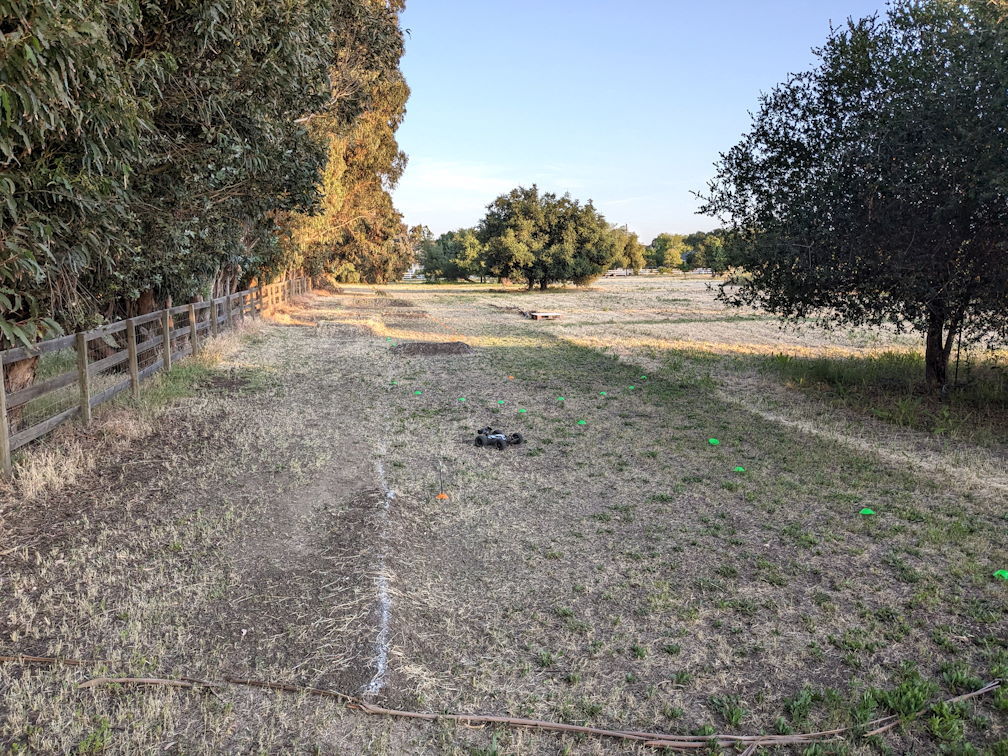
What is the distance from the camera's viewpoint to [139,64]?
5.15 m

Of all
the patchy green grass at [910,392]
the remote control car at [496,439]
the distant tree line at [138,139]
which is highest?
the distant tree line at [138,139]

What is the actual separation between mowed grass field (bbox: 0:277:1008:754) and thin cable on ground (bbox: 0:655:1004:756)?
0.14 ft

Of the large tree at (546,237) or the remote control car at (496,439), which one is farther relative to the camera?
the large tree at (546,237)

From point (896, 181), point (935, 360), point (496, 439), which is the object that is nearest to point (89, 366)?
point (496, 439)

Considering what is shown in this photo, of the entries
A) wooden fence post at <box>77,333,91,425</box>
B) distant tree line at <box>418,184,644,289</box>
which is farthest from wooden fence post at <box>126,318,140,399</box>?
distant tree line at <box>418,184,644,289</box>

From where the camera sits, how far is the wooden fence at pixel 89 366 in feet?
20.2

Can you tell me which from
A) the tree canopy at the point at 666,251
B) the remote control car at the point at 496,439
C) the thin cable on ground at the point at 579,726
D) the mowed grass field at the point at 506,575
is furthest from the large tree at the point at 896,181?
the tree canopy at the point at 666,251

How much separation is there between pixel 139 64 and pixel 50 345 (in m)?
3.28

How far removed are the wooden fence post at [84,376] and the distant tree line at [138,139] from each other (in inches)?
10.2

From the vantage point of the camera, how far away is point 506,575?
4.51 m

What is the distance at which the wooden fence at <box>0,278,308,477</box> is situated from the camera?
20.2 feet

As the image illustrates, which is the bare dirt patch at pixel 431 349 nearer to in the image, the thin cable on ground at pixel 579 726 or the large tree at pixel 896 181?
the large tree at pixel 896 181

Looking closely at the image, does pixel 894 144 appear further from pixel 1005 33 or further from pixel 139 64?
pixel 139 64

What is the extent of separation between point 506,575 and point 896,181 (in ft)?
25.2
